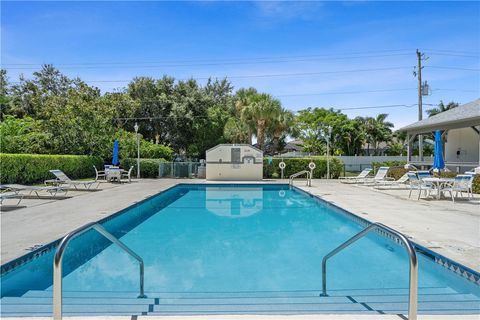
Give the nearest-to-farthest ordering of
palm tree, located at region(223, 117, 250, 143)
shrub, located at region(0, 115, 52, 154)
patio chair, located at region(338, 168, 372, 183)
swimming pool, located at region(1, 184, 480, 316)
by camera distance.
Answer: swimming pool, located at region(1, 184, 480, 316)
shrub, located at region(0, 115, 52, 154)
patio chair, located at region(338, 168, 372, 183)
palm tree, located at region(223, 117, 250, 143)

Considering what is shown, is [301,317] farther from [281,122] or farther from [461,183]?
[281,122]

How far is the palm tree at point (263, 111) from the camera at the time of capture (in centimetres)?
3133

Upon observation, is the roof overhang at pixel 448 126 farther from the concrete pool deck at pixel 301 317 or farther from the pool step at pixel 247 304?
the concrete pool deck at pixel 301 317

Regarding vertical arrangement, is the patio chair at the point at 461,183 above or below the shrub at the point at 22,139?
below

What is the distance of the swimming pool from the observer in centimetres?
418

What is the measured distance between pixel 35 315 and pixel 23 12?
1453cm

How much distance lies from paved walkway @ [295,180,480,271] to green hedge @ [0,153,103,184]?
13356 millimetres

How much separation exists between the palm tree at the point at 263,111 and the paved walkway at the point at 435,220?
18.7m

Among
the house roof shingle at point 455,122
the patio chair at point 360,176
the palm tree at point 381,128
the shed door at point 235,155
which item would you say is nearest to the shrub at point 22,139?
the shed door at point 235,155

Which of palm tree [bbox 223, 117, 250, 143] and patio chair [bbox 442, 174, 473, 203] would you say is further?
palm tree [bbox 223, 117, 250, 143]

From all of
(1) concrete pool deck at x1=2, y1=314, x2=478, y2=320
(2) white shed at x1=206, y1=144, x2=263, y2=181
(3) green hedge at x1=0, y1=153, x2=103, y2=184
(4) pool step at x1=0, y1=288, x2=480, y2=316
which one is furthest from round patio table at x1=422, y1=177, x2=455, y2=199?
(3) green hedge at x1=0, y1=153, x2=103, y2=184

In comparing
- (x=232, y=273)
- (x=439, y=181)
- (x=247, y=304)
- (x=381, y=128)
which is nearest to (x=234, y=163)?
(x=439, y=181)

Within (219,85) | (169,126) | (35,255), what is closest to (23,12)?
(35,255)

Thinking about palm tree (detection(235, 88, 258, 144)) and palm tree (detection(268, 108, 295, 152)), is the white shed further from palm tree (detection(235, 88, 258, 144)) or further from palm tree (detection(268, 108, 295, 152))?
palm tree (detection(268, 108, 295, 152))
